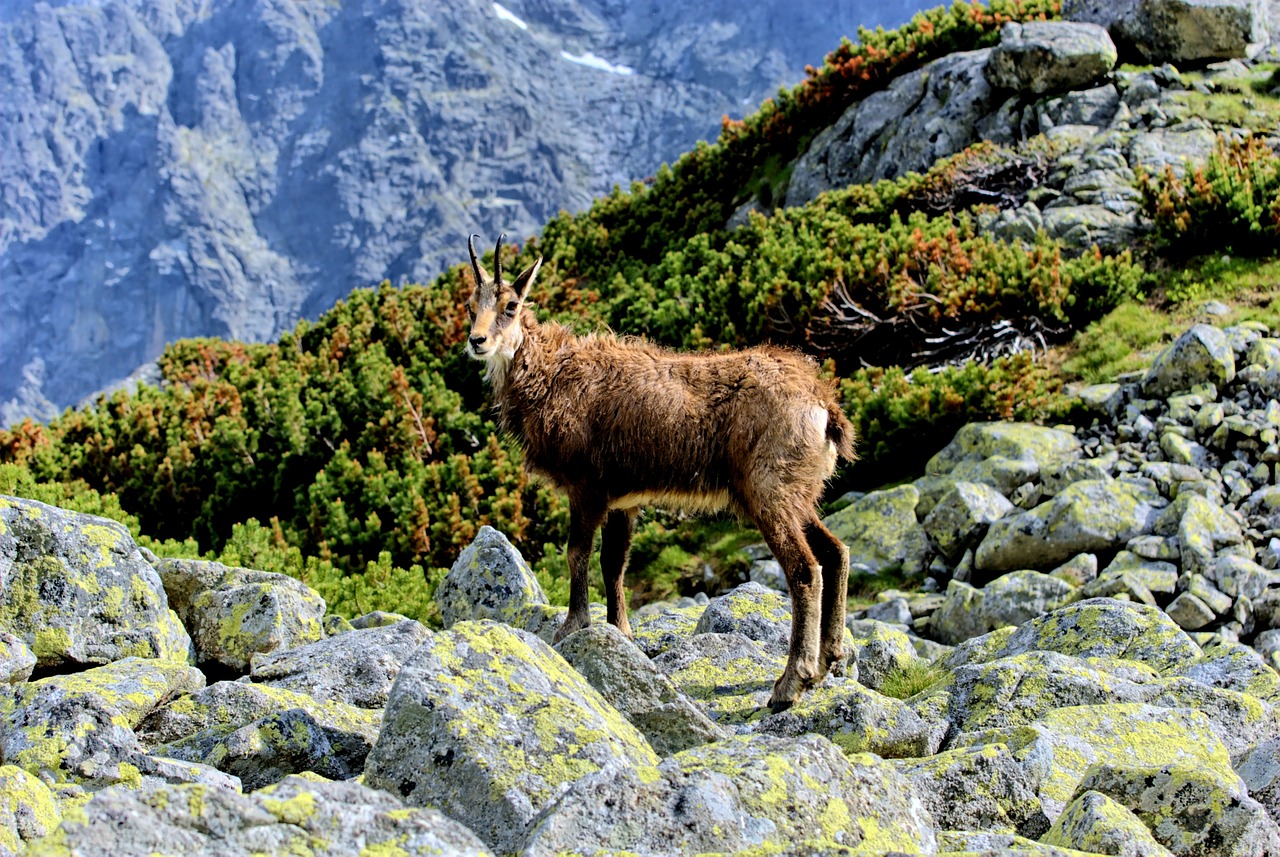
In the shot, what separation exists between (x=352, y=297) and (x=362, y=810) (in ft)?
64.0

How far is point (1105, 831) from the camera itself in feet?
14.2

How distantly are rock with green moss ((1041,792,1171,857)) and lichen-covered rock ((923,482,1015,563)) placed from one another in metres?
7.26

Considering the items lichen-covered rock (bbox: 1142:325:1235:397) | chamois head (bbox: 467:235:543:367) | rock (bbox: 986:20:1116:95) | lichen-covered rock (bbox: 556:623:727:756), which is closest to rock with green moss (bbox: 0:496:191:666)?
chamois head (bbox: 467:235:543:367)

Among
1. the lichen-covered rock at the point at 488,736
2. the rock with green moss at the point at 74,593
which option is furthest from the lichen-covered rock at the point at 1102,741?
the rock with green moss at the point at 74,593

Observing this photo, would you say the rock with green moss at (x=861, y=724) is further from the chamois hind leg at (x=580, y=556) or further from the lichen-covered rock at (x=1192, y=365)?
the lichen-covered rock at (x=1192, y=365)

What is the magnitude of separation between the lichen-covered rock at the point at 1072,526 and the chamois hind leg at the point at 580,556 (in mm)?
4963

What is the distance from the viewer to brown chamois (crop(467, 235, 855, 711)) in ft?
24.2

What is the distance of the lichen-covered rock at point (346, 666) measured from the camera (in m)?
6.79

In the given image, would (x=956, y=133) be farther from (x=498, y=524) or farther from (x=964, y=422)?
(x=498, y=524)

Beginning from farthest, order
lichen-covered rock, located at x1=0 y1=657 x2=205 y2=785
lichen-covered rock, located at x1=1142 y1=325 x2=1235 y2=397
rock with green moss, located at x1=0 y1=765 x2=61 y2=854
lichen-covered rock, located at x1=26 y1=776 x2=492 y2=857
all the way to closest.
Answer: lichen-covered rock, located at x1=1142 y1=325 x2=1235 y2=397
lichen-covered rock, located at x1=0 y1=657 x2=205 y2=785
rock with green moss, located at x1=0 y1=765 x2=61 y2=854
lichen-covered rock, located at x1=26 y1=776 x2=492 y2=857

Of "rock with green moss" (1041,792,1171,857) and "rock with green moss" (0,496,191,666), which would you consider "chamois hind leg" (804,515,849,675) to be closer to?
"rock with green moss" (1041,792,1171,857)

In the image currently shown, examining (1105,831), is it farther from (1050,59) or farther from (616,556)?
(1050,59)

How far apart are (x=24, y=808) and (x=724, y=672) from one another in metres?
4.38

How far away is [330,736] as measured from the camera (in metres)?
5.89
